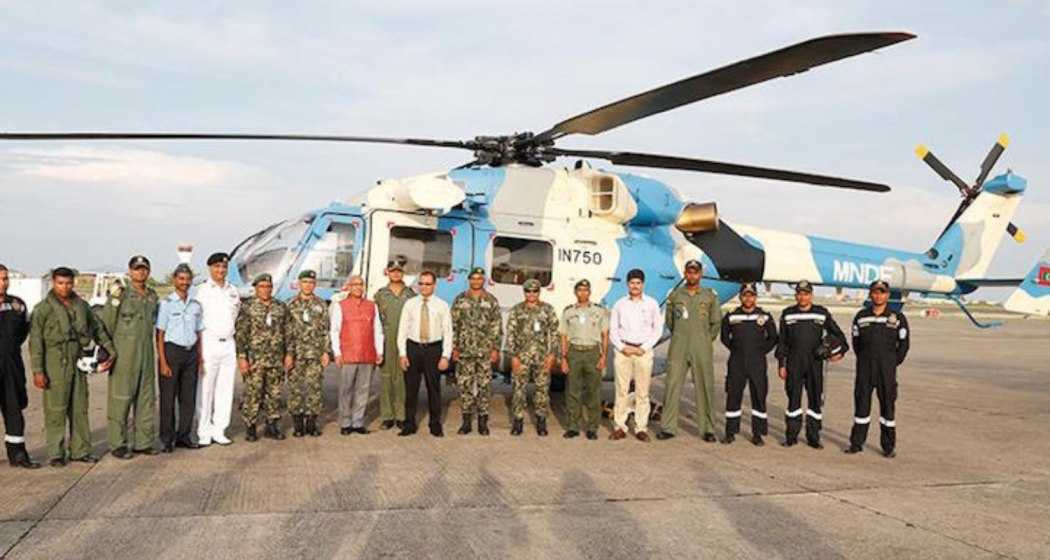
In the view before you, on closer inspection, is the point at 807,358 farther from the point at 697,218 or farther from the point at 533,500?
the point at 533,500

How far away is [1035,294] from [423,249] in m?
7.19

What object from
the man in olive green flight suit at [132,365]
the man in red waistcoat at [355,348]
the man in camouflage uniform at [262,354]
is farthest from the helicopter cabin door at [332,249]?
the man in olive green flight suit at [132,365]

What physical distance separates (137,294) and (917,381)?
12358 mm

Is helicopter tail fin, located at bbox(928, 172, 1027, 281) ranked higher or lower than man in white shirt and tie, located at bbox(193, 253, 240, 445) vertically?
higher

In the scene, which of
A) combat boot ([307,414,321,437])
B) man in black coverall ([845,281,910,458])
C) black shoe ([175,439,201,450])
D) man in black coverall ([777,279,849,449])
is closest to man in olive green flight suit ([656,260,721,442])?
man in black coverall ([777,279,849,449])

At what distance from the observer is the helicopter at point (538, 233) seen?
8211 mm

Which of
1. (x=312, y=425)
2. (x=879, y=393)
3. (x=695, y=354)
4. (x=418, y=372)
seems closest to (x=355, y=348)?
(x=418, y=372)

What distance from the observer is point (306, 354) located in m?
7.17

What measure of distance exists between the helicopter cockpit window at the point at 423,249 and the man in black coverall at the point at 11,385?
349 centimetres

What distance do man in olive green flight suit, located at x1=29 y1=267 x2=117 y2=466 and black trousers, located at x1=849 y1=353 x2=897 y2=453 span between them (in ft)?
20.3

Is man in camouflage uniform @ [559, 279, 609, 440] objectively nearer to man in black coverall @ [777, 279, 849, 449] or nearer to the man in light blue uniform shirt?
man in black coverall @ [777, 279, 849, 449]

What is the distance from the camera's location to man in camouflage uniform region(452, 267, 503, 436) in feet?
24.6

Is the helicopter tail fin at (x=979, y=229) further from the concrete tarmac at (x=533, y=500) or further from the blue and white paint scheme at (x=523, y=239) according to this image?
the concrete tarmac at (x=533, y=500)

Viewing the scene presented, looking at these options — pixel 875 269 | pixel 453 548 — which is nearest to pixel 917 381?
pixel 875 269
